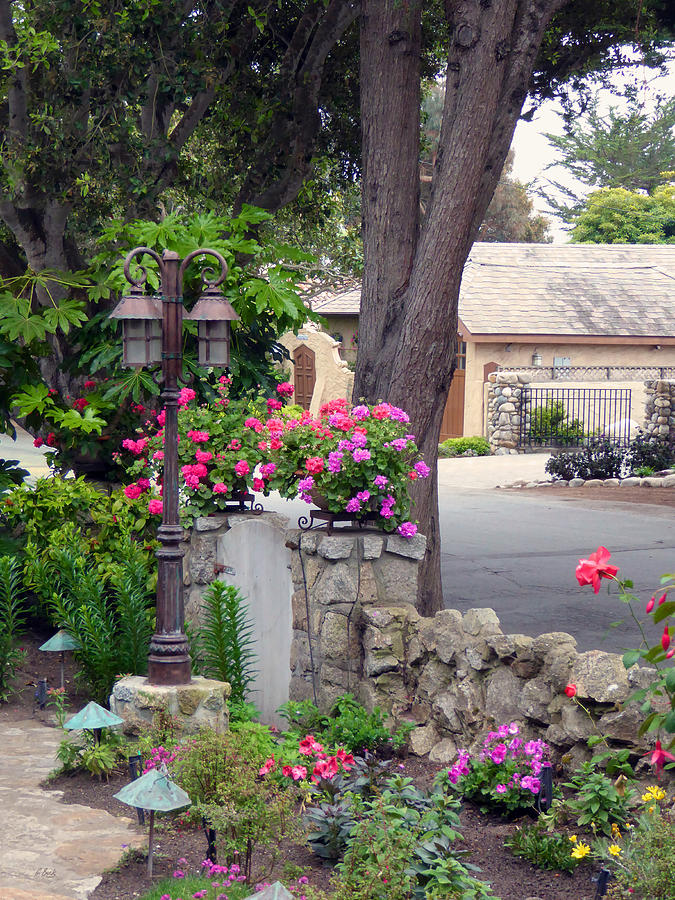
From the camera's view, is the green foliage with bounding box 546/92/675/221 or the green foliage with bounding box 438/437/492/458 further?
the green foliage with bounding box 546/92/675/221

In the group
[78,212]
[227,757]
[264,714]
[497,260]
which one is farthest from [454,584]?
[497,260]

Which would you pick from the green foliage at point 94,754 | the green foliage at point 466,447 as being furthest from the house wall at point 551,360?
the green foliage at point 94,754

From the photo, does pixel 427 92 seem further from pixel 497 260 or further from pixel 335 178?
pixel 497 260

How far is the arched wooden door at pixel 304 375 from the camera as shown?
31.0 meters

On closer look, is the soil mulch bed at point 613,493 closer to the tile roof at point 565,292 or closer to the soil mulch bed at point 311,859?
the tile roof at point 565,292

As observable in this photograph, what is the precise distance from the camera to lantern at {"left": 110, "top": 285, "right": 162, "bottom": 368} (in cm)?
580

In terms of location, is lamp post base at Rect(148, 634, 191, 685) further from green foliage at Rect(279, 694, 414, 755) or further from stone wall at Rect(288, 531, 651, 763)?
stone wall at Rect(288, 531, 651, 763)

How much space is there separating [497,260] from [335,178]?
19.3 metres

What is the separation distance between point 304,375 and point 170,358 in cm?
2540

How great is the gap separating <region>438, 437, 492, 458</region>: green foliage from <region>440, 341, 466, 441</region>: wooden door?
184cm

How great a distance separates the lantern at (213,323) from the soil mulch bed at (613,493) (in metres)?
13.1

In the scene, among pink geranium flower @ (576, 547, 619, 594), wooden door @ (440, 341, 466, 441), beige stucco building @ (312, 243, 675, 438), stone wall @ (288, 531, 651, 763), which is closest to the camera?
pink geranium flower @ (576, 547, 619, 594)

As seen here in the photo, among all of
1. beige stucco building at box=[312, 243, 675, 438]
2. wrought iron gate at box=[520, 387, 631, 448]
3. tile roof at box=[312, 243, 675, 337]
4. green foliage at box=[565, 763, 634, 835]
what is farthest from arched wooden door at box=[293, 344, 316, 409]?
green foliage at box=[565, 763, 634, 835]

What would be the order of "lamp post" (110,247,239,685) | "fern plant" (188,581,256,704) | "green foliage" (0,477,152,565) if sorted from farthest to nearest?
1. "green foliage" (0,477,152,565)
2. "fern plant" (188,581,256,704)
3. "lamp post" (110,247,239,685)
